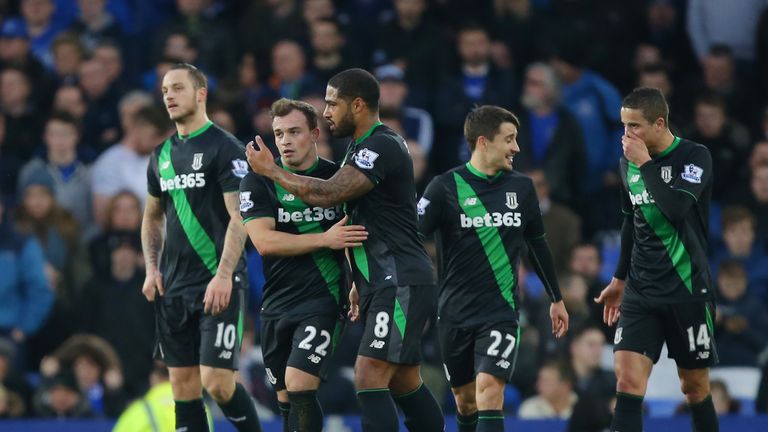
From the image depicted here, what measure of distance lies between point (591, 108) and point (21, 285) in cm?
614

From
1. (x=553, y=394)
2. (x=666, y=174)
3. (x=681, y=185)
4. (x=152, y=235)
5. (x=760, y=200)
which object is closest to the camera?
(x=681, y=185)

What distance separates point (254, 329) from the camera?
48.5ft

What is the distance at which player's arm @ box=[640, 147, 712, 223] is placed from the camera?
980 centimetres

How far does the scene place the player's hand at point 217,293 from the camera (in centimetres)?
1016

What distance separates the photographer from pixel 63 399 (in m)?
13.8

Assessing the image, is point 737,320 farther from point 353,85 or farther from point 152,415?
point 353,85

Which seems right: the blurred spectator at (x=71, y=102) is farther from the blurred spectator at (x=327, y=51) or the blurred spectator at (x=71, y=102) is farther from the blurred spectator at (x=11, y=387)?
the blurred spectator at (x=11, y=387)

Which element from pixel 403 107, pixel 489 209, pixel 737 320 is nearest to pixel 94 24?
pixel 403 107

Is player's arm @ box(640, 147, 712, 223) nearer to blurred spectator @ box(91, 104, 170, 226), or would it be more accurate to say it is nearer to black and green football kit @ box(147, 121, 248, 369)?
black and green football kit @ box(147, 121, 248, 369)

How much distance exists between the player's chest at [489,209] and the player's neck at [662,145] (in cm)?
95

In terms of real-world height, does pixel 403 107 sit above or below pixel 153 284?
above

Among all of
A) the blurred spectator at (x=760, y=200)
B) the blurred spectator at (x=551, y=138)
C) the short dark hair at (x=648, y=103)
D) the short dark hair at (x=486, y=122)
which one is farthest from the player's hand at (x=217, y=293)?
the blurred spectator at (x=760, y=200)

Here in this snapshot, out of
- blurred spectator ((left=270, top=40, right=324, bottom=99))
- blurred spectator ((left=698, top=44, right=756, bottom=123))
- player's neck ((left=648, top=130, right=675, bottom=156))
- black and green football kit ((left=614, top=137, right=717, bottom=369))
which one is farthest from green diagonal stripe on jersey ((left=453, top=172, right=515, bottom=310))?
blurred spectator ((left=698, top=44, right=756, bottom=123))

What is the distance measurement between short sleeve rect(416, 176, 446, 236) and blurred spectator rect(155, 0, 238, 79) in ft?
22.7
